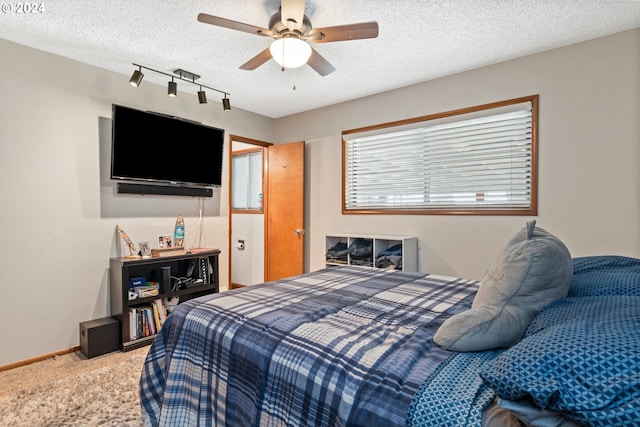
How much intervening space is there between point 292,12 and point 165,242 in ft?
8.52

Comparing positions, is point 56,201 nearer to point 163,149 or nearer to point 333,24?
point 163,149

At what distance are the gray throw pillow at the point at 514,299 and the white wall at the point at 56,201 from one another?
126 inches

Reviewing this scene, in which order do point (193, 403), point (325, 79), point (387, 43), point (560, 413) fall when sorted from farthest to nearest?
point (325, 79) → point (387, 43) → point (193, 403) → point (560, 413)

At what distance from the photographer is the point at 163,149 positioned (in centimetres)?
338

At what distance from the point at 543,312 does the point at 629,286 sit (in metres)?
0.45

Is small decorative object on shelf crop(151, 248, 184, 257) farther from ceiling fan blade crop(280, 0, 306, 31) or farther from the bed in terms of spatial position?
ceiling fan blade crop(280, 0, 306, 31)

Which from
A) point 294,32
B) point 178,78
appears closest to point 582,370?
point 294,32

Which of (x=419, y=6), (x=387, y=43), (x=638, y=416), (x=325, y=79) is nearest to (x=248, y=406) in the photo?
→ (x=638, y=416)

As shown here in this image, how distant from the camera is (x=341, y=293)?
1856mm

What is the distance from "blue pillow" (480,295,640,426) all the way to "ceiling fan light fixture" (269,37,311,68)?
201 centimetres

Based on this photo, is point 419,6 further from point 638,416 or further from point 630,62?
point 638,416

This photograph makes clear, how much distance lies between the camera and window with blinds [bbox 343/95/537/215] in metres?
2.99

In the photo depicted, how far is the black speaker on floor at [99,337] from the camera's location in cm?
280

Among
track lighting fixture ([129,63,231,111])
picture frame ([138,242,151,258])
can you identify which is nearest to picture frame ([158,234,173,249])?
picture frame ([138,242,151,258])
